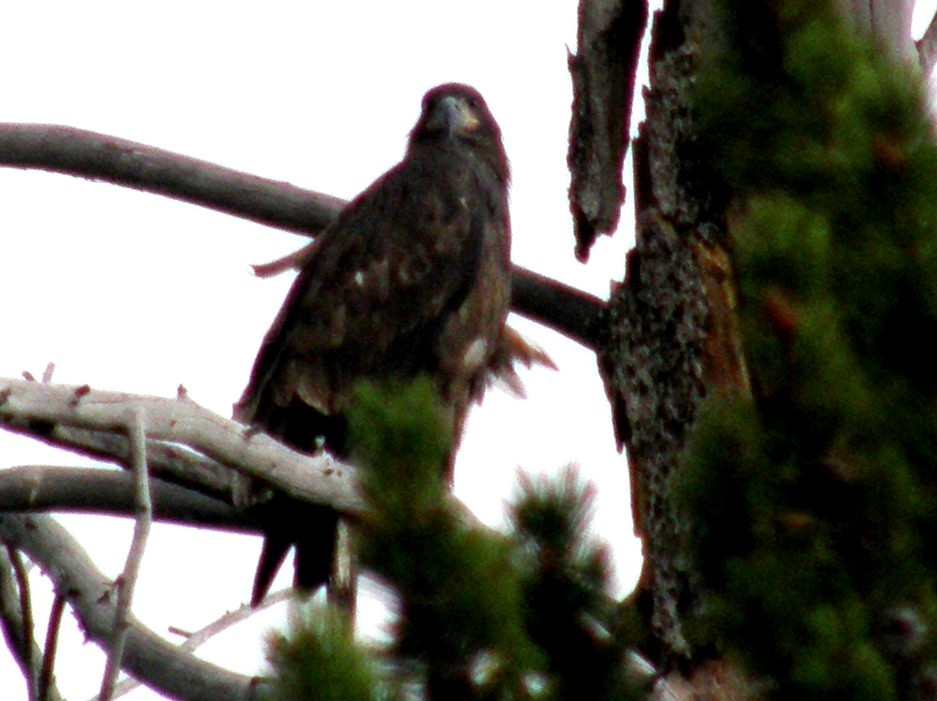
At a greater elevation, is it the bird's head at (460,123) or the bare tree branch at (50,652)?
the bird's head at (460,123)

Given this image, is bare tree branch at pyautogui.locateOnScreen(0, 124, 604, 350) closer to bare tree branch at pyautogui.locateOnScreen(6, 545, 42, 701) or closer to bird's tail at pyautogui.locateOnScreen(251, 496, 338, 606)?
bird's tail at pyautogui.locateOnScreen(251, 496, 338, 606)

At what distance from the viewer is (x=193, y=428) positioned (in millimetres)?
3451

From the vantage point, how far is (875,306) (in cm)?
213

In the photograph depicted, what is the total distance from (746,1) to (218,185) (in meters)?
3.25

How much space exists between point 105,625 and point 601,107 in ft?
7.06

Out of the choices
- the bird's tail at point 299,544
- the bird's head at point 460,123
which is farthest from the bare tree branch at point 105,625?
the bird's head at point 460,123

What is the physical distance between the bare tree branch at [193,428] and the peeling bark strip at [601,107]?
174 cm

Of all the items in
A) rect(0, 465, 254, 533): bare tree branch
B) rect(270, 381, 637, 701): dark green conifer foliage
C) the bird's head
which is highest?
the bird's head

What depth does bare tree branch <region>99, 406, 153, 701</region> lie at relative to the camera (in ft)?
9.79

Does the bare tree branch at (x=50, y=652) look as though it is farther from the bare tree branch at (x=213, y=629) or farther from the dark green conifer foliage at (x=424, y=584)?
the dark green conifer foliage at (x=424, y=584)

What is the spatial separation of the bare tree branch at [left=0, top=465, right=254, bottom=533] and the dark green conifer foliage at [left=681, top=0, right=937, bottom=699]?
252cm

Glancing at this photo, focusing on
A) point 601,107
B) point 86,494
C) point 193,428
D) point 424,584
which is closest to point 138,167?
point 86,494

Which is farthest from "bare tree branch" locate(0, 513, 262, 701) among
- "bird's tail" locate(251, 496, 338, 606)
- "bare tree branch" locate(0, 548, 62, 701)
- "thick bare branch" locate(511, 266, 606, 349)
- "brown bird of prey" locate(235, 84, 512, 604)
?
"thick bare branch" locate(511, 266, 606, 349)

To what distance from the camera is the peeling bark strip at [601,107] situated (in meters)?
5.19
